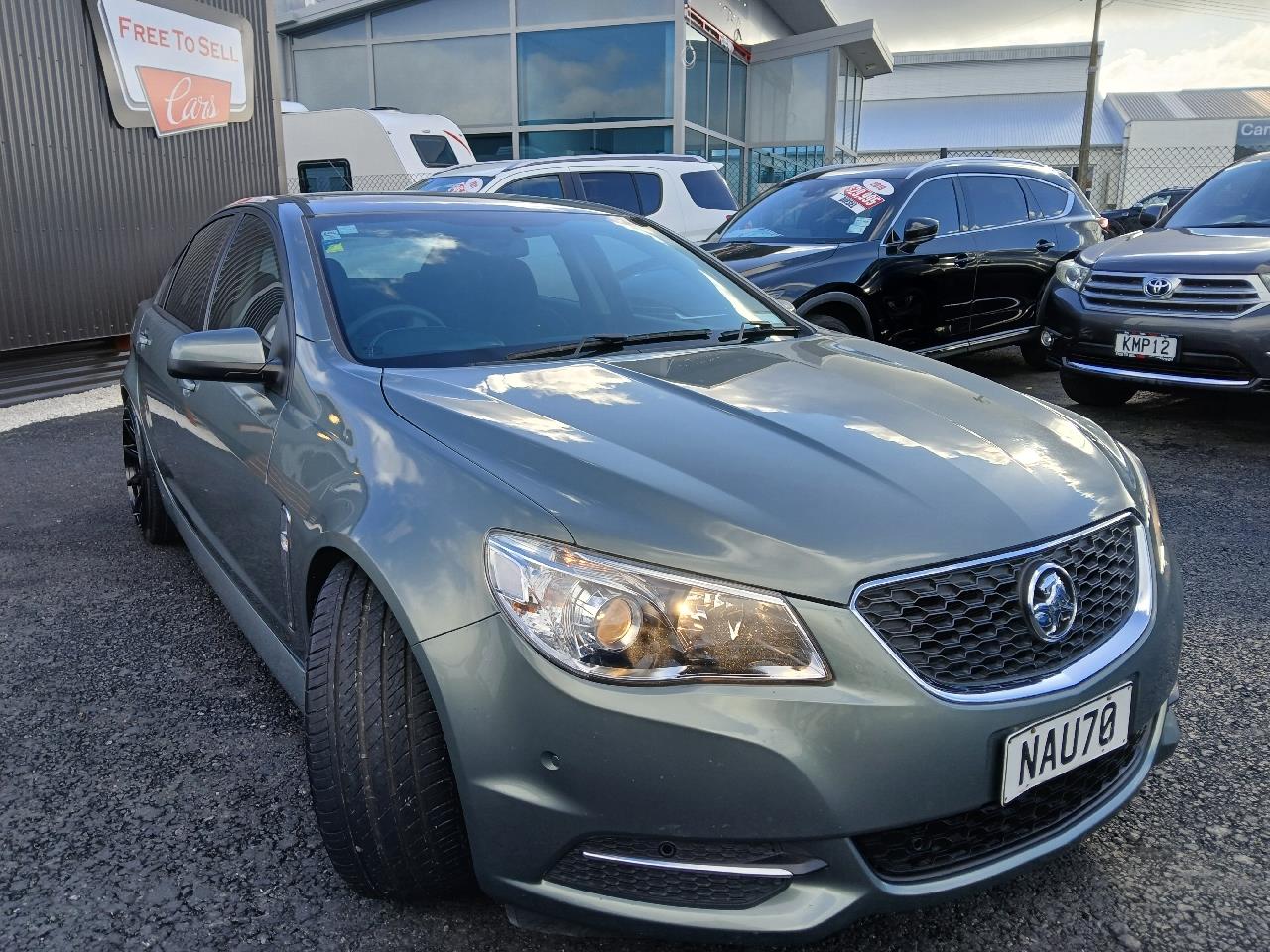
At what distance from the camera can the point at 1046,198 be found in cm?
763

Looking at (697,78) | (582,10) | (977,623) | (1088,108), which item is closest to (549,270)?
(977,623)

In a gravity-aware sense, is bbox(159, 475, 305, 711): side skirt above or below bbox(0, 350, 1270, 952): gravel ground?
above

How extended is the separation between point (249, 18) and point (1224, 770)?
1060 cm

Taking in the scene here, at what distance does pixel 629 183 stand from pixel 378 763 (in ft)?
28.0

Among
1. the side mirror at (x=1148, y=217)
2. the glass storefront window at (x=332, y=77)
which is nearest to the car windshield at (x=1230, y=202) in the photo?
the side mirror at (x=1148, y=217)

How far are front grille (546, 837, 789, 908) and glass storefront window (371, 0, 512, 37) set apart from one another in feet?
62.9

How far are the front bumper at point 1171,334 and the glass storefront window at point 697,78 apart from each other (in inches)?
529

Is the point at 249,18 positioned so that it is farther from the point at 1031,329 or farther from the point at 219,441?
the point at 219,441

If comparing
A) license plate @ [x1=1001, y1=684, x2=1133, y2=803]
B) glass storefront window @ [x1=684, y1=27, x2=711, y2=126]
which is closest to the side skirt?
license plate @ [x1=1001, y1=684, x2=1133, y2=803]

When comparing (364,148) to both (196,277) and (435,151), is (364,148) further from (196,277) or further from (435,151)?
(196,277)

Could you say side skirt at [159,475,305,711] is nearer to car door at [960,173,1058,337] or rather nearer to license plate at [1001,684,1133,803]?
license plate at [1001,684,1133,803]

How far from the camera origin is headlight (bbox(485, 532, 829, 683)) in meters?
1.55

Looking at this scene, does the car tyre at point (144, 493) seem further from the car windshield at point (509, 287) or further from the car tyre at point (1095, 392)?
the car tyre at point (1095, 392)

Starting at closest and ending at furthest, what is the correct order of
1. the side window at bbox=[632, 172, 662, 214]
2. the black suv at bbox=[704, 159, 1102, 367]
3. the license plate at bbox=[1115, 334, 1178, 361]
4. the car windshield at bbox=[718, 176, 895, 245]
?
the license plate at bbox=[1115, 334, 1178, 361] < the black suv at bbox=[704, 159, 1102, 367] < the car windshield at bbox=[718, 176, 895, 245] < the side window at bbox=[632, 172, 662, 214]
